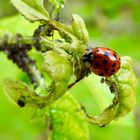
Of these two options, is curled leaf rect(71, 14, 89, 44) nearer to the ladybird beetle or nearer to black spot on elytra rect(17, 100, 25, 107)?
the ladybird beetle

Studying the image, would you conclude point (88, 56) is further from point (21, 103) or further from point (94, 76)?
point (94, 76)

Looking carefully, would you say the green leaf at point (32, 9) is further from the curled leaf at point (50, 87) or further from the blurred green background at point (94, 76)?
the blurred green background at point (94, 76)

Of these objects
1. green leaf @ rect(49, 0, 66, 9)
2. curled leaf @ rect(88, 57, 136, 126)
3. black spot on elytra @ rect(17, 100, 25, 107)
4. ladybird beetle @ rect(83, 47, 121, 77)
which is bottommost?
black spot on elytra @ rect(17, 100, 25, 107)

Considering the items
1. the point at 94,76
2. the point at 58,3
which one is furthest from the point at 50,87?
the point at 94,76

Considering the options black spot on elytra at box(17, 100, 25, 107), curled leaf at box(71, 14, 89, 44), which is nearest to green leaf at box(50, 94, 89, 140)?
black spot on elytra at box(17, 100, 25, 107)

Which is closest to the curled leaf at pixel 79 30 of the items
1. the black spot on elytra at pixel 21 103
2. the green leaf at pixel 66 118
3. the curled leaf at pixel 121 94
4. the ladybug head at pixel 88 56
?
the ladybug head at pixel 88 56

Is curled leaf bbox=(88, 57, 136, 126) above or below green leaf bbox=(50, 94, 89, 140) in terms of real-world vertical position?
below

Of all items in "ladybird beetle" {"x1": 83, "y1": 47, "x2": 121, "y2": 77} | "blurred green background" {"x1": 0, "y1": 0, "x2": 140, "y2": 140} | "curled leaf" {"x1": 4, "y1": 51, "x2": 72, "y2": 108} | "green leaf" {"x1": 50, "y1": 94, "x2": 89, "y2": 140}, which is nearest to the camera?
"curled leaf" {"x1": 4, "y1": 51, "x2": 72, "y2": 108}
